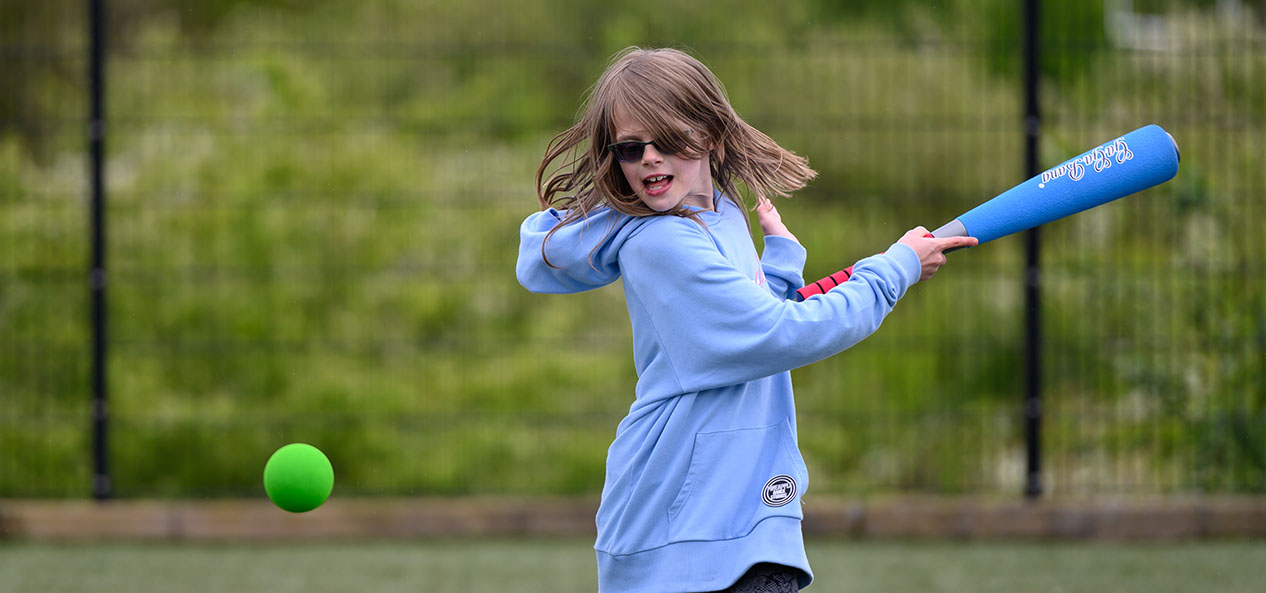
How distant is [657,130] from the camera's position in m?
2.13

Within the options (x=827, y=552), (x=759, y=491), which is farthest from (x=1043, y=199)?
(x=827, y=552)

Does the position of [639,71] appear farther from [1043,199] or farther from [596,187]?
[1043,199]

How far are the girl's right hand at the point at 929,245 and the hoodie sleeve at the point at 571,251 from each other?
0.45 m

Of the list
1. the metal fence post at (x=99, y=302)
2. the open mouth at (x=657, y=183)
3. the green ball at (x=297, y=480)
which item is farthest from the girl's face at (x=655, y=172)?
the metal fence post at (x=99, y=302)

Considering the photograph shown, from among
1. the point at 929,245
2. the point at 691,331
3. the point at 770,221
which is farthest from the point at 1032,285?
the point at 691,331

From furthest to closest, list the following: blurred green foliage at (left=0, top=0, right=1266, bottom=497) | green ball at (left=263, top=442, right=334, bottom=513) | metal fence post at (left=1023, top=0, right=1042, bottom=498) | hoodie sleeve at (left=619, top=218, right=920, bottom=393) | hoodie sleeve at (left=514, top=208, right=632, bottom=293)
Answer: blurred green foliage at (left=0, top=0, right=1266, bottom=497), metal fence post at (left=1023, top=0, right=1042, bottom=498), green ball at (left=263, top=442, right=334, bottom=513), hoodie sleeve at (left=514, top=208, right=632, bottom=293), hoodie sleeve at (left=619, top=218, right=920, bottom=393)

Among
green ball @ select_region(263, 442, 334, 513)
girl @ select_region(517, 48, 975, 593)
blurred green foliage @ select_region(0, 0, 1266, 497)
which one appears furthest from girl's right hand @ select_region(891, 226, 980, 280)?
blurred green foliage @ select_region(0, 0, 1266, 497)

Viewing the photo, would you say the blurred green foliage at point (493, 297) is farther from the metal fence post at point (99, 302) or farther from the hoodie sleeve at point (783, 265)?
the hoodie sleeve at point (783, 265)

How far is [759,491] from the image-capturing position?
2.14 metres

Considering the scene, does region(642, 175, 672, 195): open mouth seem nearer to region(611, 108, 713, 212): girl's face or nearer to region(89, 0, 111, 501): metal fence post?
region(611, 108, 713, 212): girl's face

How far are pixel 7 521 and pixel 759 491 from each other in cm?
450

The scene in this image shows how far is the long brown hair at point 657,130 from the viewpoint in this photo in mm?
2148

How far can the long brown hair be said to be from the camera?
2148 millimetres

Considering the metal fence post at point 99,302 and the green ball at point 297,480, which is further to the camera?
the metal fence post at point 99,302
